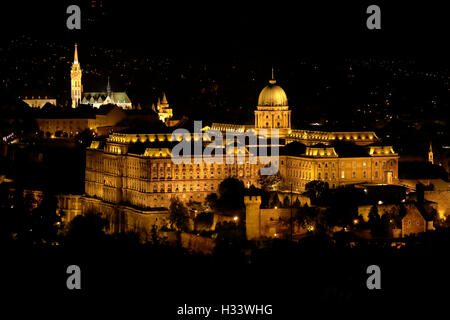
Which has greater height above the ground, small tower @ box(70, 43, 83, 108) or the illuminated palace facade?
small tower @ box(70, 43, 83, 108)

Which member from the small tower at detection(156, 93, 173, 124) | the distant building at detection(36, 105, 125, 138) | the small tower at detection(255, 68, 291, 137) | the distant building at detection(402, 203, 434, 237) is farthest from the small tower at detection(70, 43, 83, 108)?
the distant building at detection(402, 203, 434, 237)

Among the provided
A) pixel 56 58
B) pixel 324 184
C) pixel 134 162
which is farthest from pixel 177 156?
pixel 56 58

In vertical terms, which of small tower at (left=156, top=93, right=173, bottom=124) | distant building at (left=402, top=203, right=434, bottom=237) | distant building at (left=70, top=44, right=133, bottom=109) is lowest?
distant building at (left=402, top=203, right=434, bottom=237)

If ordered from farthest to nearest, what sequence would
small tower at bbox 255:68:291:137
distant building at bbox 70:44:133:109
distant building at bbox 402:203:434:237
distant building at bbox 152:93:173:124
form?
distant building at bbox 70:44:133:109
distant building at bbox 152:93:173:124
small tower at bbox 255:68:291:137
distant building at bbox 402:203:434:237

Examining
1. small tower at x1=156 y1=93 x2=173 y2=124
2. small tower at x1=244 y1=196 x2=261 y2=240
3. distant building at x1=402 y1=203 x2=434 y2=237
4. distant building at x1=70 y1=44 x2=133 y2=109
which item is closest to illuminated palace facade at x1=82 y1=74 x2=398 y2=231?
small tower at x1=244 y1=196 x2=261 y2=240

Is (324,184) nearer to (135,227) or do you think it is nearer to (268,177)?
(268,177)

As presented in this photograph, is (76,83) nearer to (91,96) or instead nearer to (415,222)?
(91,96)

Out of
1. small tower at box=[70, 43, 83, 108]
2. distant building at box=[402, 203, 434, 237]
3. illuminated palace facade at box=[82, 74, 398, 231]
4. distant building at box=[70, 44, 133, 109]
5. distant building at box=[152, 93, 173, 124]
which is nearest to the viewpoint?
distant building at box=[402, 203, 434, 237]

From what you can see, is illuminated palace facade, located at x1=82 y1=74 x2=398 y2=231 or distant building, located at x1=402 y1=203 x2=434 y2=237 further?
illuminated palace facade, located at x1=82 y1=74 x2=398 y2=231

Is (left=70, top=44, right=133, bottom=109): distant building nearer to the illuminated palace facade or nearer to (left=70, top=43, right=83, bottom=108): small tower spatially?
(left=70, top=43, right=83, bottom=108): small tower
